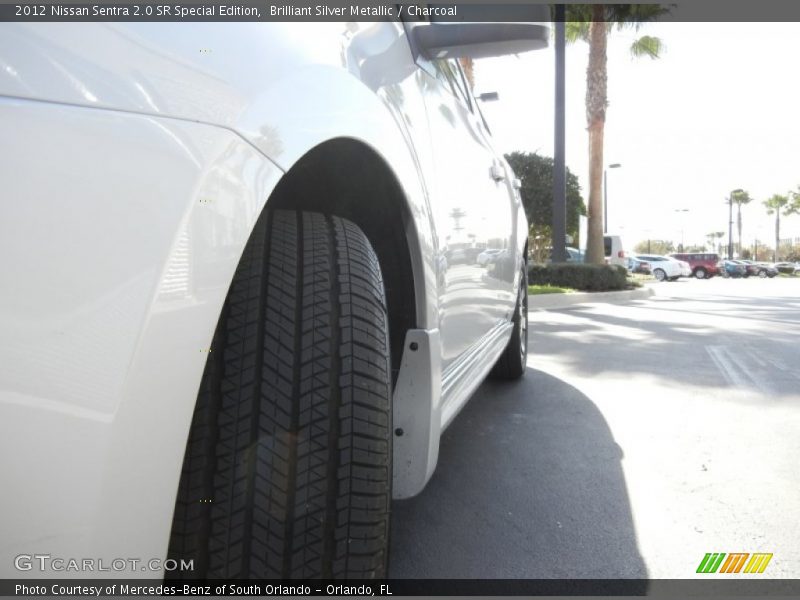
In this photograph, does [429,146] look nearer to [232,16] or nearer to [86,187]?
[232,16]

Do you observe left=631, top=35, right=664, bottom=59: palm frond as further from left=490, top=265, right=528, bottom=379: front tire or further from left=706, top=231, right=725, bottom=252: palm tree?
left=706, top=231, right=725, bottom=252: palm tree

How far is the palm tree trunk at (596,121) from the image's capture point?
52.9 feet

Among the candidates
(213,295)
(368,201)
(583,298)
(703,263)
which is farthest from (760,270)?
(213,295)

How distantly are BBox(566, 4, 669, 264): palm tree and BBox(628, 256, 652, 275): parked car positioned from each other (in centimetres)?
2221

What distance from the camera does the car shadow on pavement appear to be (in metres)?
1.82

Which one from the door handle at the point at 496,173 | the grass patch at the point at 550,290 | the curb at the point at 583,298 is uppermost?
the door handle at the point at 496,173

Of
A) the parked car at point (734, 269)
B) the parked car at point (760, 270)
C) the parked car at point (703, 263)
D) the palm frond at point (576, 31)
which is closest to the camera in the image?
the palm frond at point (576, 31)

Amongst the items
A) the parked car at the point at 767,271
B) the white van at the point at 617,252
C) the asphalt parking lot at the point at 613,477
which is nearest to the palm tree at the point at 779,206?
the parked car at the point at 767,271

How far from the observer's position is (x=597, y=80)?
16.3m

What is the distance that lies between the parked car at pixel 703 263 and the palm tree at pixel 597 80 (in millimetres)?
29436

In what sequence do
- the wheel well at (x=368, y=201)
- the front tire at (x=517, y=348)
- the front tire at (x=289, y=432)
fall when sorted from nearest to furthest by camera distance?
the front tire at (x=289, y=432) < the wheel well at (x=368, y=201) < the front tire at (x=517, y=348)

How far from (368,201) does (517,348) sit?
104 inches

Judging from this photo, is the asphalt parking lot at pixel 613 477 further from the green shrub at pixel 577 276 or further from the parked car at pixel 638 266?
the parked car at pixel 638 266

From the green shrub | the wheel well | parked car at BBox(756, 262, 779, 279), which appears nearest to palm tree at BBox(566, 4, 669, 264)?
the green shrub
